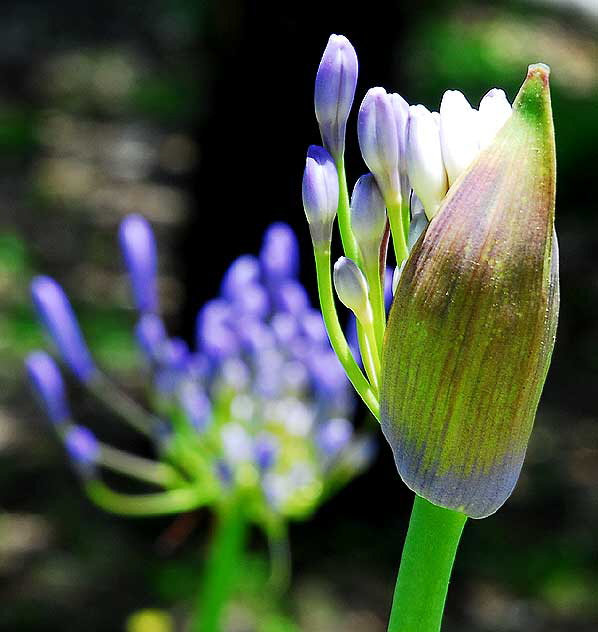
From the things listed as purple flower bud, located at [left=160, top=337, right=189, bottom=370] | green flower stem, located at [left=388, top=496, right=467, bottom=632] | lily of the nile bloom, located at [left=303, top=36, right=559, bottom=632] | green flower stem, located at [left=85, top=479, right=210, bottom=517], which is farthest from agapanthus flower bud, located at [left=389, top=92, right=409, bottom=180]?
green flower stem, located at [left=85, top=479, right=210, bottom=517]

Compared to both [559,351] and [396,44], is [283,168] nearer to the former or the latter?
[396,44]

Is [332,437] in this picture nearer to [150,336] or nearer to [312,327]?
[312,327]

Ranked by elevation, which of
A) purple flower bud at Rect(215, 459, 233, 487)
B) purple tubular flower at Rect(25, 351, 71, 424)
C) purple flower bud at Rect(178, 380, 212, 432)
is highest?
purple tubular flower at Rect(25, 351, 71, 424)

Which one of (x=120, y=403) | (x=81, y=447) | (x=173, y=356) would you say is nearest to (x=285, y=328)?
(x=173, y=356)

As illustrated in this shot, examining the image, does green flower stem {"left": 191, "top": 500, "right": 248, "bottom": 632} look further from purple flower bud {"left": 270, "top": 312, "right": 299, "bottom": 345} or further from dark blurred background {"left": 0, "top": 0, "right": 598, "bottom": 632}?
dark blurred background {"left": 0, "top": 0, "right": 598, "bottom": 632}

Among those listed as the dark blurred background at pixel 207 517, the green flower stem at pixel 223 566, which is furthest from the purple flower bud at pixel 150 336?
the dark blurred background at pixel 207 517

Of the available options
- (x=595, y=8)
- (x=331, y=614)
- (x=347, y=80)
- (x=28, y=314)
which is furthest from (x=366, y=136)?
(x=595, y=8)
